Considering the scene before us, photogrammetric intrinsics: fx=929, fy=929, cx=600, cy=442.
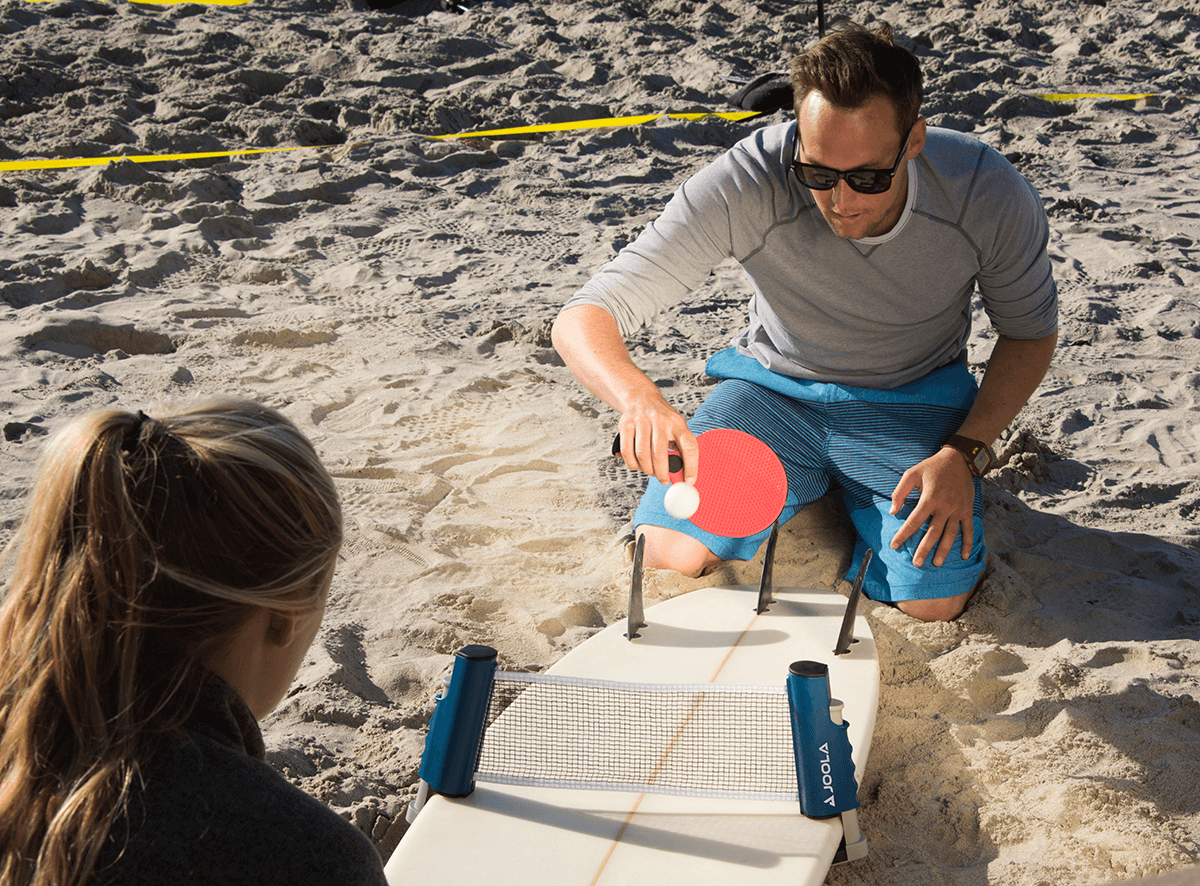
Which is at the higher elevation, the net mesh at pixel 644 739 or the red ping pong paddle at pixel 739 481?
the red ping pong paddle at pixel 739 481

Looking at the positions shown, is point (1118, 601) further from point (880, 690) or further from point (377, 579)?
point (377, 579)

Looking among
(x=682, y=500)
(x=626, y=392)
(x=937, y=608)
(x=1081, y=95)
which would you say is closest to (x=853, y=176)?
(x=626, y=392)

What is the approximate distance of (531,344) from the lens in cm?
354

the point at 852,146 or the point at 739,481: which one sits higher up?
the point at 852,146

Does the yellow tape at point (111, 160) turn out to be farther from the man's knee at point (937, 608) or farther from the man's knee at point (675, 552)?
the man's knee at point (937, 608)

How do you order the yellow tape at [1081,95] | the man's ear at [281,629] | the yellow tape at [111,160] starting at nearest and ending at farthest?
the man's ear at [281,629], the yellow tape at [111,160], the yellow tape at [1081,95]

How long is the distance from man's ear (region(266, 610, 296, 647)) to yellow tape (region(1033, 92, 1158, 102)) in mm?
6352

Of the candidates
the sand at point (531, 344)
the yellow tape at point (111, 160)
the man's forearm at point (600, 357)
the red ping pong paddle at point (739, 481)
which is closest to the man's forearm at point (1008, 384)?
the sand at point (531, 344)

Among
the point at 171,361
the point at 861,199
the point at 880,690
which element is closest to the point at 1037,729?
the point at 880,690

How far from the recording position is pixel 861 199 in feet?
6.54

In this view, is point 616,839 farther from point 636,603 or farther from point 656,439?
point 656,439

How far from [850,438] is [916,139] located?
739 millimetres

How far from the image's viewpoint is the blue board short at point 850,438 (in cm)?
229

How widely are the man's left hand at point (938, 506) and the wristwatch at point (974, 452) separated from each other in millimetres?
62
